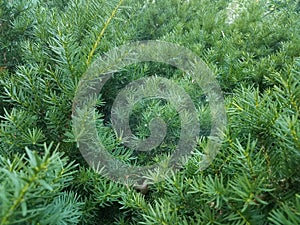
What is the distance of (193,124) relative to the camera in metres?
0.75

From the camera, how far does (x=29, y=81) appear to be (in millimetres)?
728

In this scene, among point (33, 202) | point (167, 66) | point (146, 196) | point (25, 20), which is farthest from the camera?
point (167, 66)

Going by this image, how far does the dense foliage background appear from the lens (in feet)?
1.49

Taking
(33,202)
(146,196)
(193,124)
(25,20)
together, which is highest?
(25,20)

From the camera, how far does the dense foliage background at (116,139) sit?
455 mm

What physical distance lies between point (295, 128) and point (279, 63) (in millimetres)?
746

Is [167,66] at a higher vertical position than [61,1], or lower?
lower

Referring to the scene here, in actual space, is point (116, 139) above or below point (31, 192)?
below

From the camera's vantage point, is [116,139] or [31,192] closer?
[31,192]

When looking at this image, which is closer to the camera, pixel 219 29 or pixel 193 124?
pixel 193 124

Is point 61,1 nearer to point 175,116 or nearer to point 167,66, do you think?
point 167,66

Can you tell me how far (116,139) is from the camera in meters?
0.72

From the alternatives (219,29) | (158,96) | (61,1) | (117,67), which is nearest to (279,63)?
(219,29)

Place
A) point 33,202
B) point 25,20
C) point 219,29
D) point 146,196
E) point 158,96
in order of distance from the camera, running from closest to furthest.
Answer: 1. point 33,202
2. point 146,196
3. point 158,96
4. point 25,20
5. point 219,29
